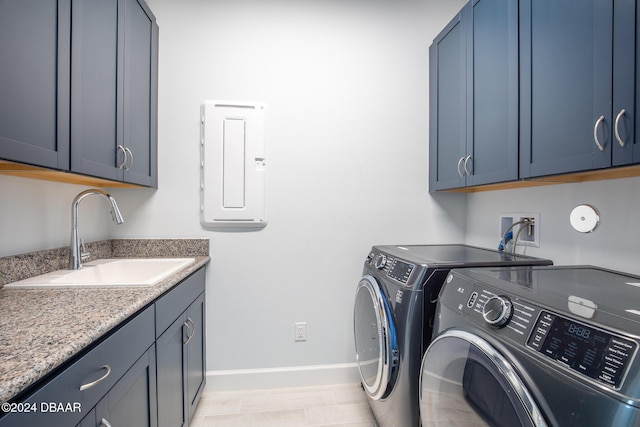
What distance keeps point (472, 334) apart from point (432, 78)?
1.78m

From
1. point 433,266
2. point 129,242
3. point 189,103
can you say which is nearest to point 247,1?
point 189,103

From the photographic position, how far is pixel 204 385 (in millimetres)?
1782

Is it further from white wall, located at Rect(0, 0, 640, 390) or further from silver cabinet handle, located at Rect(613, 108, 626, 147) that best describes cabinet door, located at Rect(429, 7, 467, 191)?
silver cabinet handle, located at Rect(613, 108, 626, 147)

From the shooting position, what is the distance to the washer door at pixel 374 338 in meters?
1.22

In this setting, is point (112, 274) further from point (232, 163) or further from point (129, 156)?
point (232, 163)

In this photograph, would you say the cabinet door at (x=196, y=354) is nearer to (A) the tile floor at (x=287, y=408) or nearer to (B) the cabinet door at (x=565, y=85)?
(A) the tile floor at (x=287, y=408)

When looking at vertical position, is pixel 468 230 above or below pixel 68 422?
above

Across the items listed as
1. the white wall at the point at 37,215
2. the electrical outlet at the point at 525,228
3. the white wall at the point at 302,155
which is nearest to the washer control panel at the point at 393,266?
the white wall at the point at 302,155

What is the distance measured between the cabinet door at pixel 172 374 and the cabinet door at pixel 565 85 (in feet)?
5.54

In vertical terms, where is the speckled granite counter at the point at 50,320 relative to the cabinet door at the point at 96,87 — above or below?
below

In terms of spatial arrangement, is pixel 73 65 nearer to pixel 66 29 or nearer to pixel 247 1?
pixel 66 29

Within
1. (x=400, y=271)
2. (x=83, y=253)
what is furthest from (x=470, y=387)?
(x=83, y=253)

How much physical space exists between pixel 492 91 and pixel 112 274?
84.8 inches

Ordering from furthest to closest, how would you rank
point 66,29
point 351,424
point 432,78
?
point 432,78
point 351,424
point 66,29
